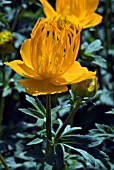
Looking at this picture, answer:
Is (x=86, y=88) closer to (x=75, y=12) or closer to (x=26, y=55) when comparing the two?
Answer: (x=26, y=55)

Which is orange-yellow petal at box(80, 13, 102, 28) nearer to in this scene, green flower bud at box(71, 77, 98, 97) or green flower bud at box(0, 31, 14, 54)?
green flower bud at box(0, 31, 14, 54)

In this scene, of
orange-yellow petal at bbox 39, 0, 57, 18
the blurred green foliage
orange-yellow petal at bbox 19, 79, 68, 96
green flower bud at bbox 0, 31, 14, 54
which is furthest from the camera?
green flower bud at bbox 0, 31, 14, 54

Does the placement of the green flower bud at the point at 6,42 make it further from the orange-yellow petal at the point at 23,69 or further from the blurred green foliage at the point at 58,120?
the orange-yellow petal at the point at 23,69

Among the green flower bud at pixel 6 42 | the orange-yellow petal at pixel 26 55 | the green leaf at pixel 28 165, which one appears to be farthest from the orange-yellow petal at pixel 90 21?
the green leaf at pixel 28 165

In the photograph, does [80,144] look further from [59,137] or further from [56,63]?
[56,63]

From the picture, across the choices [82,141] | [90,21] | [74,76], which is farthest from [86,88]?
[90,21]

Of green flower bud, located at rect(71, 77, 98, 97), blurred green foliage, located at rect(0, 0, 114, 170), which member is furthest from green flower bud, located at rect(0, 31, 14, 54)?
green flower bud, located at rect(71, 77, 98, 97)

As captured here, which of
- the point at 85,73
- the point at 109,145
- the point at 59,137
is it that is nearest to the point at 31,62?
the point at 85,73
